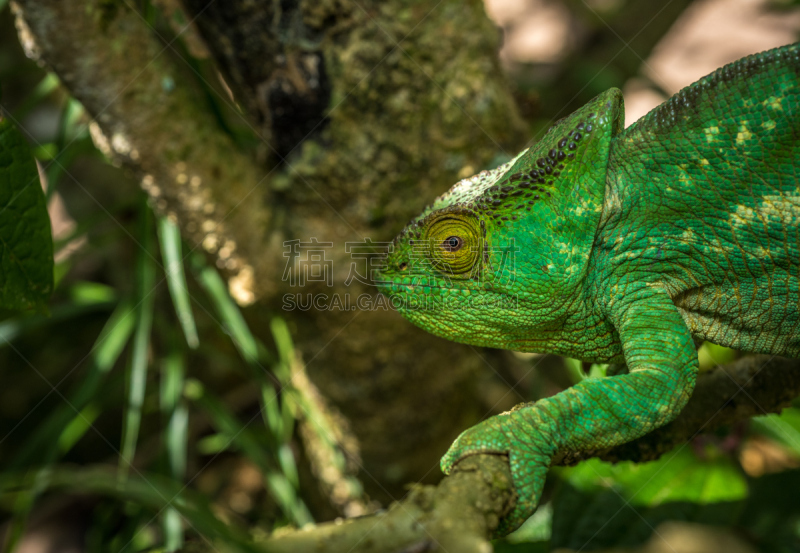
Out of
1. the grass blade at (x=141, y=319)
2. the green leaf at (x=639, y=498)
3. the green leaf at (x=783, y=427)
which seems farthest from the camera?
the grass blade at (x=141, y=319)

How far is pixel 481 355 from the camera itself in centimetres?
228

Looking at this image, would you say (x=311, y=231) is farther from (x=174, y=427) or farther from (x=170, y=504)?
(x=170, y=504)

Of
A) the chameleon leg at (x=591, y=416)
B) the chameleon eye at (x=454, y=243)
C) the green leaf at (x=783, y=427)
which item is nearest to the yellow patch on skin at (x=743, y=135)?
the chameleon leg at (x=591, y=416)

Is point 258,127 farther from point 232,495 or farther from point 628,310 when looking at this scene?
point 232,495

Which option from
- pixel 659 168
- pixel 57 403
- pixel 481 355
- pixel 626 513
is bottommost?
pixel 57 403

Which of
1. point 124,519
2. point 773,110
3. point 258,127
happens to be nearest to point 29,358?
point 124,519

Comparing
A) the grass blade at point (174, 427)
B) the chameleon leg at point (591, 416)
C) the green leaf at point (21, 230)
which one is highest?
the green leaf at point (21, 230)

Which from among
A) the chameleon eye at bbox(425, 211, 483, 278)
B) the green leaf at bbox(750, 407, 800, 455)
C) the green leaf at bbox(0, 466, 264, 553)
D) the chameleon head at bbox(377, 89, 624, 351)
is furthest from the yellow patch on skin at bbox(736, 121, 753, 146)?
the green leaf at bbox(750, 407, 800, 455)

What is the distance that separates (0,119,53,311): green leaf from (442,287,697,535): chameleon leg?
78cm

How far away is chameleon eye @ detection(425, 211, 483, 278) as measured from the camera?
110cm

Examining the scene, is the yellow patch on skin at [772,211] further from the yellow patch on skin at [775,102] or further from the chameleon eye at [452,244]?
the chameleon eye at [452,244]

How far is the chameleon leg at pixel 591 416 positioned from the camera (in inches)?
33.0

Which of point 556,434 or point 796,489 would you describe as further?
point 796,489

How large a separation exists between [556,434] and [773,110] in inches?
24.3
